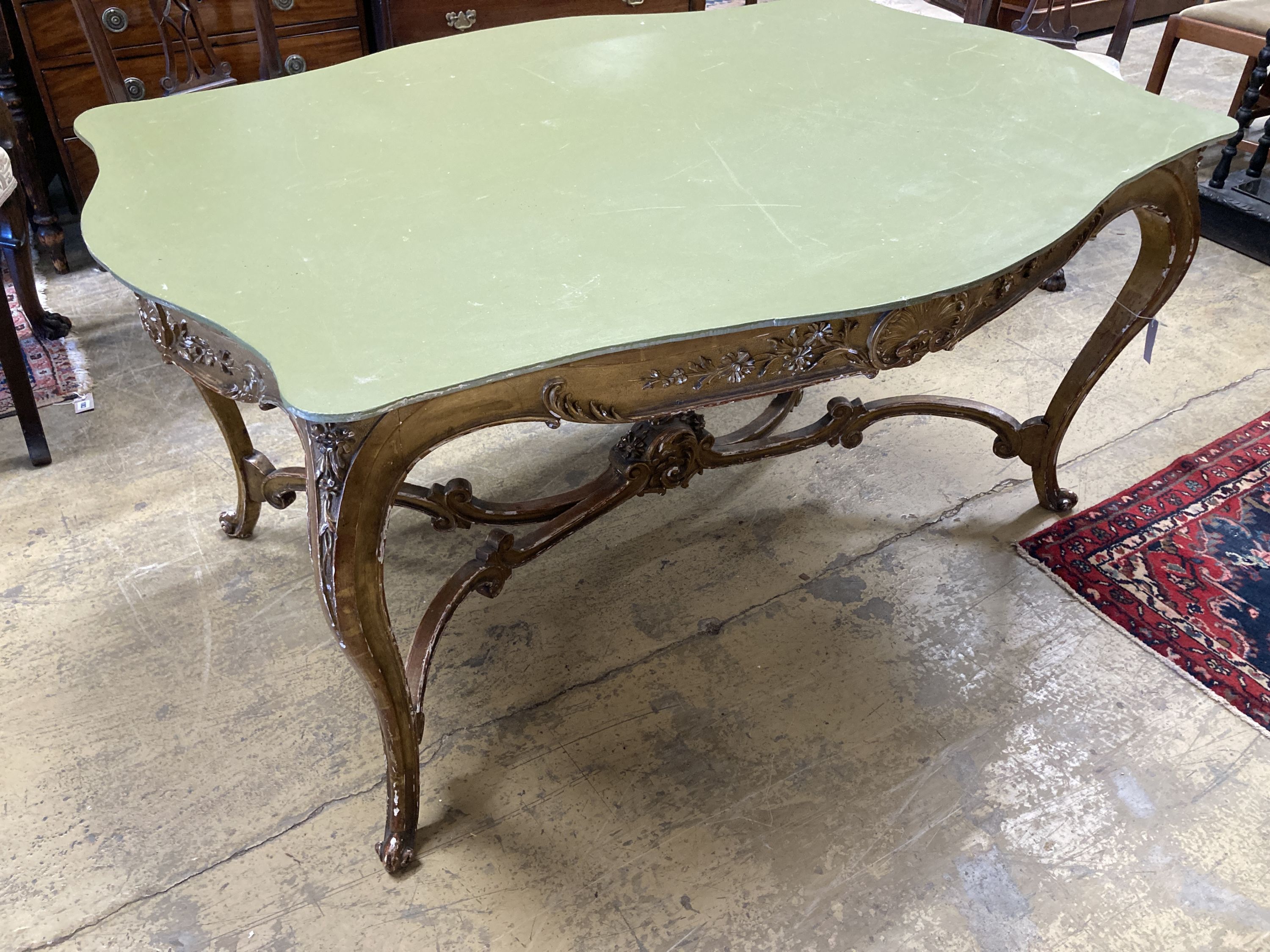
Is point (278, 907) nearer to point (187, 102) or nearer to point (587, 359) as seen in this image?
point (587, 359)

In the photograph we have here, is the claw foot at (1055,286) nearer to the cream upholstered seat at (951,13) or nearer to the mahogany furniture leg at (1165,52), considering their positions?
the cream upholstered seat at (951,13)

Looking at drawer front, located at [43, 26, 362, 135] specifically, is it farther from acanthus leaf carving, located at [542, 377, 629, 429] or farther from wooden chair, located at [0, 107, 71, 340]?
acanthus leaf carving, located at [542, 377, 629, 429]

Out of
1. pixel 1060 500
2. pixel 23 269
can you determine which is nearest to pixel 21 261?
pixel 23 269

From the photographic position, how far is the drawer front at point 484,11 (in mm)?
3129

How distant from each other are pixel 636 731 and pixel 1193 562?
1.27m

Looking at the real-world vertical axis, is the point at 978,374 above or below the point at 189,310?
below

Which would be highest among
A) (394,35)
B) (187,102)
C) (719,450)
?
(187,102)

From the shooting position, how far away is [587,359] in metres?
1.18

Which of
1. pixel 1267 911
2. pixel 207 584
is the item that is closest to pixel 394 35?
pixel 207 584

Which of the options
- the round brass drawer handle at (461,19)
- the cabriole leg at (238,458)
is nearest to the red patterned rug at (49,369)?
the cabriole leg at (238,458)

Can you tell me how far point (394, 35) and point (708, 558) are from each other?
2.19 m

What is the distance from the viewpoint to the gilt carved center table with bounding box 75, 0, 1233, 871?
1.18 m

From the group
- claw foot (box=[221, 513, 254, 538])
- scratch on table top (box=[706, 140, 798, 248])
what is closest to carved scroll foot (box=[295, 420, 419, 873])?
scratch on table top (box=[706, 140, 798, 248])

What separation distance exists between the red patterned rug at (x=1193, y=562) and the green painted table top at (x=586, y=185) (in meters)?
0.86
